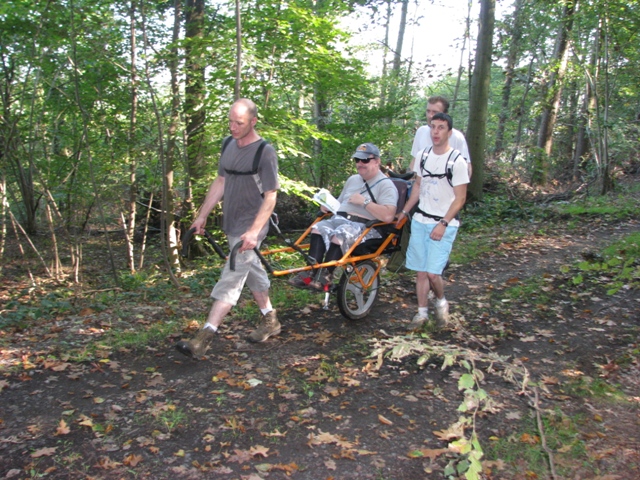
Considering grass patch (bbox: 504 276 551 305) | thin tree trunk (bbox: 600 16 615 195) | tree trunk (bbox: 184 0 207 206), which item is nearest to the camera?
grass patch (bbox: 504 276 551 305)

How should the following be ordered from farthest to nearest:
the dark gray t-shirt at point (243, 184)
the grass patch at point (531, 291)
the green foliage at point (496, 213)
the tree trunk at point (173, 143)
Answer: the green foliage at point (496, 213), the tree trunk at point (173, 143), the grass patch at point (531, 291), the dark gray t-shirt at point (243, 184)

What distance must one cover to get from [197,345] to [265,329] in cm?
82

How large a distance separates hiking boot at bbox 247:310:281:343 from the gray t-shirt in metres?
1.46

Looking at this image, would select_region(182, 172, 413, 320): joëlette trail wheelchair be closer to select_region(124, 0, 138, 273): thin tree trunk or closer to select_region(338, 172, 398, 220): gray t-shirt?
select_region(338, 172, 398, 220): gray t-shirt

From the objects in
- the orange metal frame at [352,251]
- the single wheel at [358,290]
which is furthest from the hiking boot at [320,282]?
the single wheel at [358,290]

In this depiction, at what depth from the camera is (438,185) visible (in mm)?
5199

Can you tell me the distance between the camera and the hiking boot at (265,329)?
521 centimetres

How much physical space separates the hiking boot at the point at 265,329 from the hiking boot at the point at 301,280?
14.6 inches

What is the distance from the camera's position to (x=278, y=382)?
4383 mm

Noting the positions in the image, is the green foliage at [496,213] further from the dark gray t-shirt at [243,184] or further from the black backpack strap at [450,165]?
the dark gray t-shirt at [243,184]

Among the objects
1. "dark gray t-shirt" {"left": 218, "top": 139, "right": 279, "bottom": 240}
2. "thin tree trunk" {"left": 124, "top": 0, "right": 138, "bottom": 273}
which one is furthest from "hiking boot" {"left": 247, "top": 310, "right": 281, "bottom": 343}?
"thin tree trunk" {"left": 124, "top": 0, "right": 138, "bottom": 273}

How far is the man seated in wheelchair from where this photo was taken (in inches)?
212

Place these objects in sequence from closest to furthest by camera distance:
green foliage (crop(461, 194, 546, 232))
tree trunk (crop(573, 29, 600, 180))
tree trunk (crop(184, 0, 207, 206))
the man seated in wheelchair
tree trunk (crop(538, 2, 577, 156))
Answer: the man seated in wheelchair → tree trunk (crop(184, 0, 207, 206)) → green foliage (crop(461, 194, 546, 232)) → tree trunk (crop(538, 2, 577, 156)) → tree trunk (crop(573, 29, 600, 180))

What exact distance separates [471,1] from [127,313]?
75.5 feet
